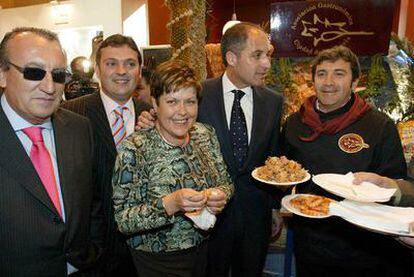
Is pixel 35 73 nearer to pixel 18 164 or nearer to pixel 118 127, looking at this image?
pixel 18 164

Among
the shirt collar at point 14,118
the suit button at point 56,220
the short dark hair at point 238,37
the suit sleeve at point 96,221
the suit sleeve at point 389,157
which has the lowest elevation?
the suit sleeve at point 96,221

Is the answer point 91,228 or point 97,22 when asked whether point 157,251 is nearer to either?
point 91,228

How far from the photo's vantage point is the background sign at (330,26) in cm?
314

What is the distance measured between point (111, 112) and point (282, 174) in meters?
1.09

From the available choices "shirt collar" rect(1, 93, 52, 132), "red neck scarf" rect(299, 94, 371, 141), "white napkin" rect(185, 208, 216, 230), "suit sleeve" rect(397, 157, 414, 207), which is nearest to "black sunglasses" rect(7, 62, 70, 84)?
"shirt collar" rect(1, 93, 52, 132)

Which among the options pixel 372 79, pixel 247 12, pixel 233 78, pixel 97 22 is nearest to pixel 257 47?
pixel 233 78

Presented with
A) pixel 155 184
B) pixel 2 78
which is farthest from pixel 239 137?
pixel 2 78

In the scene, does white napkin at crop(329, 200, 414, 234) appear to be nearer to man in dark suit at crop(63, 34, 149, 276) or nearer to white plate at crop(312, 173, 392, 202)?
white plate at crop(312, 173, 392, 202)

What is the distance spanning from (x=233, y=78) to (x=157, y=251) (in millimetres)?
1296

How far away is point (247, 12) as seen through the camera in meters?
10.8

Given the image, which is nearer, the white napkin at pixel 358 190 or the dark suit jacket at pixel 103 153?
the white napkin at pixel 358 190

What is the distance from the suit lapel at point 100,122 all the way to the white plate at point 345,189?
116 centimetres

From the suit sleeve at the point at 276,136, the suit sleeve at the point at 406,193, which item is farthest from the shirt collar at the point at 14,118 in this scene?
the suit sleeve at the point at 406,193

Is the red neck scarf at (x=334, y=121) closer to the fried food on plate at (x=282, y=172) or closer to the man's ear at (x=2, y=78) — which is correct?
the fried food on plate at (x=282, y=172)
